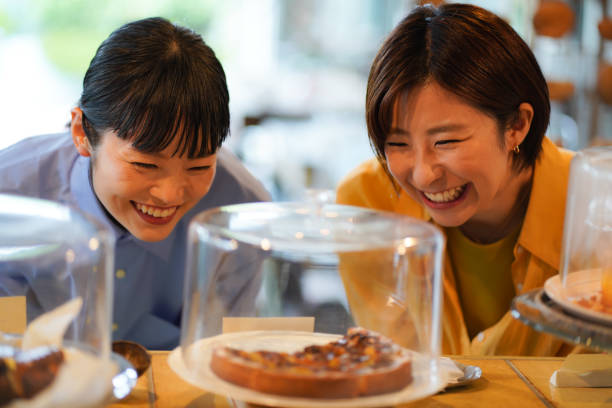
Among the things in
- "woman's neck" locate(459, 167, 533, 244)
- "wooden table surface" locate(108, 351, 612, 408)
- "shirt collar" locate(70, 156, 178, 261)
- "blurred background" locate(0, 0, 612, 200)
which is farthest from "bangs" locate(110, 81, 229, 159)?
"blurred background" locate(0, 0, 612, 200)

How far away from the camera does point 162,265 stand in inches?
62.3

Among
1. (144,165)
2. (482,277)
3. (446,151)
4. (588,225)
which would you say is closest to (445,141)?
(446,151)

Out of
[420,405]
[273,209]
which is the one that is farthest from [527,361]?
[273,209]

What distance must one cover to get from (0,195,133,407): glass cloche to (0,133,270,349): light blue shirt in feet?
1.63

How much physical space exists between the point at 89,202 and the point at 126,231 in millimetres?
94

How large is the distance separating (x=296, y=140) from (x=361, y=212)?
3.24 metres

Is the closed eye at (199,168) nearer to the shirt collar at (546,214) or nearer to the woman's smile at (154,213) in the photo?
the woman's smile at (154,213)

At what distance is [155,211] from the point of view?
132 cm

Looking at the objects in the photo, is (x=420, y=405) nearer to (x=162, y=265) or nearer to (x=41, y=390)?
(x=41, y=390)

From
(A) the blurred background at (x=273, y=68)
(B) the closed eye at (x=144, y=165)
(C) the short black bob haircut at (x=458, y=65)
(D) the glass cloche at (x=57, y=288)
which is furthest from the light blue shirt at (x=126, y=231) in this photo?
(A) the blurred background at (x=273, y=68)

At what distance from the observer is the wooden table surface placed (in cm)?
100

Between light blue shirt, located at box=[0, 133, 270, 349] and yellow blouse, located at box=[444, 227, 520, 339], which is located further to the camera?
yellow blouse, located at box=[444, 227, 520, 339]

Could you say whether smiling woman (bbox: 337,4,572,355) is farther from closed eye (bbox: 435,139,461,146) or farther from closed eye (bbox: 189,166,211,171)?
closed eye (bbox: 189,166,211,171)

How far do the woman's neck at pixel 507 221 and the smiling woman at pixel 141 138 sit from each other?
0.62 m
